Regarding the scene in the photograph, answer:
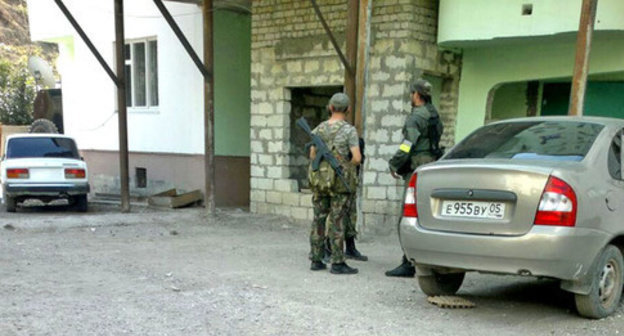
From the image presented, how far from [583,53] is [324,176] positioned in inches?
116

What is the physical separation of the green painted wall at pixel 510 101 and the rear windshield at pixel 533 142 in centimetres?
486

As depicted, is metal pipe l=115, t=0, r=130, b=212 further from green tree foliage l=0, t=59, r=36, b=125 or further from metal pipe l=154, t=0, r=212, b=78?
green tree foliage l=0, t=59, r=36, b=125

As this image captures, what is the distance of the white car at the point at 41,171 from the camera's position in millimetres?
10266

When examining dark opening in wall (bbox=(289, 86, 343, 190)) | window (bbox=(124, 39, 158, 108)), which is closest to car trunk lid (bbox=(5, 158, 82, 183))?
window (bbox=(124, 39, 158, 108))

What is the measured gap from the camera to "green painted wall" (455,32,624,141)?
753 centimetres

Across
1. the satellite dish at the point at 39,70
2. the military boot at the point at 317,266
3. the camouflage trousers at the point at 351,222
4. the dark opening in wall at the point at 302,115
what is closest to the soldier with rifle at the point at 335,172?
the military boot at the point at 317,266

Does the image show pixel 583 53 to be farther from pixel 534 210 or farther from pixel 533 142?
pixel 534 210

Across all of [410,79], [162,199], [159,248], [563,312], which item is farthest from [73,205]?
[563,312]

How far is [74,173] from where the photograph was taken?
422 inches

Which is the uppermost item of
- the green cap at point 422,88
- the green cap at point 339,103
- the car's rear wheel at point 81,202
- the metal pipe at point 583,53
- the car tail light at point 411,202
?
the metal pipe at point 583,53

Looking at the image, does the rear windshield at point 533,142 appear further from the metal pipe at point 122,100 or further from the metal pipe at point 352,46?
the metal pipe at point 122,100

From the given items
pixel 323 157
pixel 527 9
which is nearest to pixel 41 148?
pixel 323 157

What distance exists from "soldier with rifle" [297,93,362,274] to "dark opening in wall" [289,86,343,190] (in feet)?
15.4

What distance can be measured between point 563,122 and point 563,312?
1.48 meters
